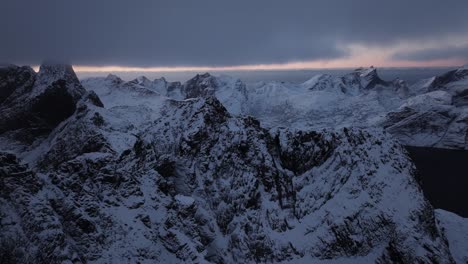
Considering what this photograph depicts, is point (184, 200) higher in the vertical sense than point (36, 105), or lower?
lower

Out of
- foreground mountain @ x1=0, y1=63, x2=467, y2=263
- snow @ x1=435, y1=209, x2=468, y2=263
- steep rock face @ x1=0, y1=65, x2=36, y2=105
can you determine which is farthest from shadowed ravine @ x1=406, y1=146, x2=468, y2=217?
steep rock face @ x1=0, y1=65, x2=36, y2=105

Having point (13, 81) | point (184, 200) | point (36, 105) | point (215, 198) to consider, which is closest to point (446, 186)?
point (215, 198)

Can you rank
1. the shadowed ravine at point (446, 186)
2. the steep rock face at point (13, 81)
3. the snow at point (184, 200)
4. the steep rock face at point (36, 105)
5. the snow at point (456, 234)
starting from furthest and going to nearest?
1. the shadowed ravine at point (446, 186)
2. the steep rock face at point (13, 81)
3. the steep rock face at point (36, 105)
4. the snow at point (456, 234)
5. the snow at point (184, 200)

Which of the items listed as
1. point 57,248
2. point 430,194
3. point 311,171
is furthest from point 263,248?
point 430,194

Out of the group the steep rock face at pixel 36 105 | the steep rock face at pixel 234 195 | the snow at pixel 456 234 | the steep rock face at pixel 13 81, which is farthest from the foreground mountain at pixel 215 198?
the steep rock face at pixel 13 81

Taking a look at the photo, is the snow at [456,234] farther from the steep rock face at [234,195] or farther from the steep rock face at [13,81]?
the steep rock face at [13,81]

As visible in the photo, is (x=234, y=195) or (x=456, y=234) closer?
(x=234, y=195)

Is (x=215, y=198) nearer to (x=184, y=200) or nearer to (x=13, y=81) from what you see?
(x=184, y=200)

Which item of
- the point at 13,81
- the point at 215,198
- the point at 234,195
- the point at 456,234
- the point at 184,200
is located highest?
the point at 13,81

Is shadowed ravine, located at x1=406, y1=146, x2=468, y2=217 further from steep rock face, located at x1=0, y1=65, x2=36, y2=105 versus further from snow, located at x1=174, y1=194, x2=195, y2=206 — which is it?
steep rock face, located at x1=0, y1=65, x2=36, y2=105
